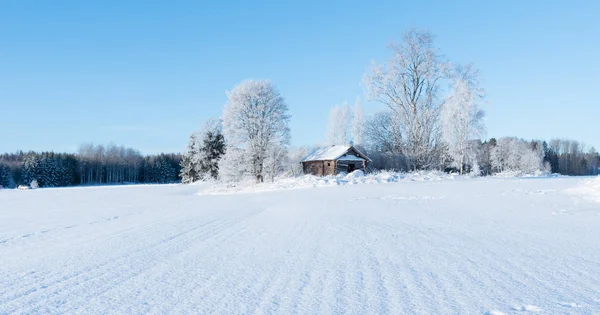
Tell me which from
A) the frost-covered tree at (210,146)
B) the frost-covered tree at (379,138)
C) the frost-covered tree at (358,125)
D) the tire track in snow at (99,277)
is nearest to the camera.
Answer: the tire track in snow at (99,277)

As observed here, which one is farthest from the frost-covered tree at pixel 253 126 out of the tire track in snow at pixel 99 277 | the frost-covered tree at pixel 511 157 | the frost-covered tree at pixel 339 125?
the frost-covered tree at pixel 511 157

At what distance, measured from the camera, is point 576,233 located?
5.67 m

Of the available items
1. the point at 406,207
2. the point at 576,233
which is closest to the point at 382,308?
the point at 576,233

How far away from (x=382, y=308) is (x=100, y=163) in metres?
91.3

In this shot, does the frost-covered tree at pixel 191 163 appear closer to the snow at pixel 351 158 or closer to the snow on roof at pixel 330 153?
the snow on roof at pixel 330 153

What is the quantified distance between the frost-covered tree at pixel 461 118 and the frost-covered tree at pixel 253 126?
13.6 metres

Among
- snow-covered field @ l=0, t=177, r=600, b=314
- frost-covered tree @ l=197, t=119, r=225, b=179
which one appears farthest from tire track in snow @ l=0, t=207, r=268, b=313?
frost-covered tree @ l=197, t=119, r=225, b=179

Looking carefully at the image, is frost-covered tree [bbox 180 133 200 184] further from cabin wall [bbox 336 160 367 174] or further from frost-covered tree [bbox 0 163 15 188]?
frost-covered tree [bbox 0 163 15 188]

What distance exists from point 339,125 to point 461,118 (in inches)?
742

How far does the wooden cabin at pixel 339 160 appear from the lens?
32.8 metres

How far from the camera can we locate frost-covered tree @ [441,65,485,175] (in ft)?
90.1

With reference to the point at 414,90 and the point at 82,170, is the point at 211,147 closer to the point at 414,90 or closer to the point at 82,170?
the point at 414,90

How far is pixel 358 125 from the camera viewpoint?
45.4 m

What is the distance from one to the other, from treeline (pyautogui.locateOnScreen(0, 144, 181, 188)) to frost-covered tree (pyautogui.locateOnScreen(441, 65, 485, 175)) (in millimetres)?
64760
